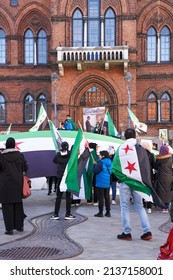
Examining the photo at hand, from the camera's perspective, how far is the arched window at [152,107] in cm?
3806

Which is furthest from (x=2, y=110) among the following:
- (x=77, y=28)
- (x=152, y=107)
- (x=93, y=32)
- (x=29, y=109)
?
(x=152, y=107)

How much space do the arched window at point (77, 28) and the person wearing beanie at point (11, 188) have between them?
83.5 feet

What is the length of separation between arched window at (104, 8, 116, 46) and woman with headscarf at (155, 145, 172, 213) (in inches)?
873

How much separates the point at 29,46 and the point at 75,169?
27.0 metres

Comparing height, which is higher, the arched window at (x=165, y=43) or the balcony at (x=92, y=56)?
the arched window at (x=165, y=43)

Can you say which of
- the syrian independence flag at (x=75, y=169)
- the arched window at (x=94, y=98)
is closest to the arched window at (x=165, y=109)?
the arched window at (x=94, y=98)

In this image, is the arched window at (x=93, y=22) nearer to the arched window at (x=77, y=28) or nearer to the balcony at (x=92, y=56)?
the arched window at (x=77, y=28)

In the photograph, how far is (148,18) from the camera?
125ft

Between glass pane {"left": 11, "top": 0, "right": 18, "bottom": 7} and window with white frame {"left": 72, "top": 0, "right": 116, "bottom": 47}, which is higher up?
glass pane {"left": 11, "top": 0, "right": 18, "bottom": 7}

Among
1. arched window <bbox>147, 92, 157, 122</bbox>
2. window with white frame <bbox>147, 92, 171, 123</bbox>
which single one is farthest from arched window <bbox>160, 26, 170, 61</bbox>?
arched window <bbox>147, 92, 157, 122</bbox>

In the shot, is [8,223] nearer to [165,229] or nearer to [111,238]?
[111,238]

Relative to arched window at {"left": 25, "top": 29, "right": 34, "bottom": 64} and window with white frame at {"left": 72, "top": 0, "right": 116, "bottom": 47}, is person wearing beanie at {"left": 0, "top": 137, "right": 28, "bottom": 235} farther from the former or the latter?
arched window at {"left": 25, "top": 29, "right": 34, "bottom": 64}

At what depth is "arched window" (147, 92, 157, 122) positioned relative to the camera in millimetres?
38062

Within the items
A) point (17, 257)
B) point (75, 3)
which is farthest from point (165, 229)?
point (75, 3)
